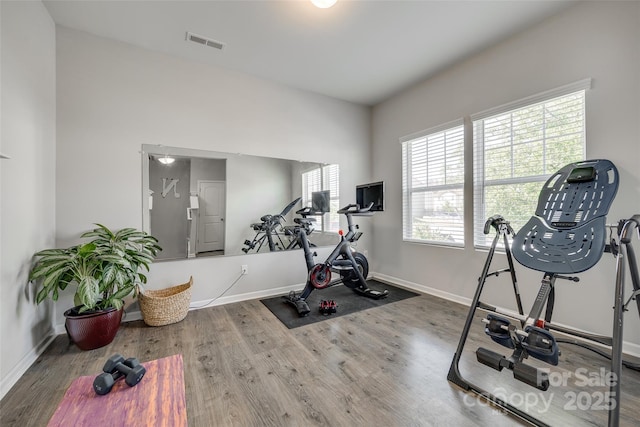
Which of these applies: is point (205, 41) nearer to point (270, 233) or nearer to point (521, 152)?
point (270, 233)

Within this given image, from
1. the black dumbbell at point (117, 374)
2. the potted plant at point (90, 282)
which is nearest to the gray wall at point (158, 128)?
the potted plant at point (90, 282)

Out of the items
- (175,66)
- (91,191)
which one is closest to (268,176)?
(175,66)

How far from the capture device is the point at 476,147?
3072 mm

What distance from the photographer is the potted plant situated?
1992 mm

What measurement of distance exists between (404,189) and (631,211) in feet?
7.43

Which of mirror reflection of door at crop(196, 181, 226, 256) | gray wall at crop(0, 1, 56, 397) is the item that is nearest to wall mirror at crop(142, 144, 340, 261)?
mirror reflection of door at crop(196, 181, 226, 256)

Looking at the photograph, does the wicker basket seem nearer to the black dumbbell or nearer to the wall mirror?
the wall mirror

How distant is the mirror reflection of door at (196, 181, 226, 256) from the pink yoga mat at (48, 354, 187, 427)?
2.03 m

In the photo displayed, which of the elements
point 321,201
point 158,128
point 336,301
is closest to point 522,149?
point 321,201

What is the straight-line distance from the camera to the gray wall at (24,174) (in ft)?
5.66

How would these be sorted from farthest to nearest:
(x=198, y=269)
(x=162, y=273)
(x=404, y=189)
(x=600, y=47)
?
(x=404, y=189), (x=198, y=269), (x=162, y=273), (x=600, y=47)

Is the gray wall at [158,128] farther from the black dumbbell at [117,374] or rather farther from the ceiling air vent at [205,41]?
the black dumbbell at [117,374]

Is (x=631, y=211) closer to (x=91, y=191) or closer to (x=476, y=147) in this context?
(x=476, y=147)

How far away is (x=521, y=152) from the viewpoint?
8.86 feet
